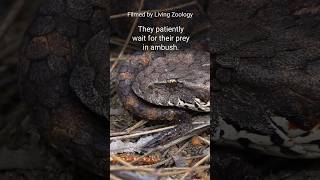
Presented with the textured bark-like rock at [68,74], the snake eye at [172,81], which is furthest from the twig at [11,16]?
the snake eye at [172,81]

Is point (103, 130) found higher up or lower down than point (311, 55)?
lower down

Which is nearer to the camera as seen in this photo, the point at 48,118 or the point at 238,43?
the point at 238,43

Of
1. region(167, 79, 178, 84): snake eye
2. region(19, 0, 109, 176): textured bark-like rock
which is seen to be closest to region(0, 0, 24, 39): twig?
region(19, 0, 109, 176): textured bark-like rock

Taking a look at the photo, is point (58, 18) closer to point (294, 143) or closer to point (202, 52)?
point (202, 52)

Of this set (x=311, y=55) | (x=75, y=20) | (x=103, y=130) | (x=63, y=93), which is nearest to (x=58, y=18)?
(x=75, y=20)

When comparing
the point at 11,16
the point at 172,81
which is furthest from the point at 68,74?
the point at 11,16

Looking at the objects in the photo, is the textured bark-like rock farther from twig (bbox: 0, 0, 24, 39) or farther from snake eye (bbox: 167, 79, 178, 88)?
twig (bbox: 0, 0, 24, 39)

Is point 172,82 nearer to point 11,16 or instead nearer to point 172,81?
point 172,81

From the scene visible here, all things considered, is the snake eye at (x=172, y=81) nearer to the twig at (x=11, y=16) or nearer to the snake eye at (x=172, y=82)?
the snake eye at (x=172, y=82)
